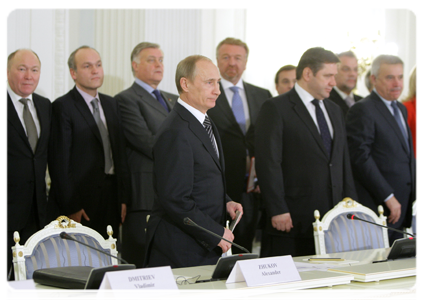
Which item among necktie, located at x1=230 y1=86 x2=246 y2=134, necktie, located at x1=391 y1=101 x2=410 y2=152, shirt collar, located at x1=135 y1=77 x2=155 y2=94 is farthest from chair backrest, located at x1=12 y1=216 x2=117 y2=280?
necktie, located at x1=391 y1=101 x2=410 y2=152

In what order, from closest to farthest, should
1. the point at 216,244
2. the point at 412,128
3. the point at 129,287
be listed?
the point at 129,287 → the point at 216,244 → the point at 412,128

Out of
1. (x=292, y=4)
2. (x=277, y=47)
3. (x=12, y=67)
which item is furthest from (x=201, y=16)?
(x=12, y=67)

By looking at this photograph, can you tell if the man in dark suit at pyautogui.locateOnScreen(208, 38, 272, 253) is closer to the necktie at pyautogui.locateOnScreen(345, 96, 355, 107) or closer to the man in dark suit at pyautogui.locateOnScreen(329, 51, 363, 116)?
the man in dark suit at pyautogui.locateOnScreen(329, 51, 363, 116)

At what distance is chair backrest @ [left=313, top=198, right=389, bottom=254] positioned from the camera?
2895mm

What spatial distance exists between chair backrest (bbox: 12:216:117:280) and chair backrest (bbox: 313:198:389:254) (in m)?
1.10

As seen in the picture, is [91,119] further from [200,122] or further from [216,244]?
[216,244]

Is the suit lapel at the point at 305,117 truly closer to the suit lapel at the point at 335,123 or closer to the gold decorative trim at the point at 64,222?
the suit lapel at the point at 335,123

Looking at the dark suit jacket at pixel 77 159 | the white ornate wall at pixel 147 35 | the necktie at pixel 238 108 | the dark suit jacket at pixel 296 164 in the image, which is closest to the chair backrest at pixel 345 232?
the dark suit jacket at pixel 296 164

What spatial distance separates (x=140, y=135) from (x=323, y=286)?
2066 mm

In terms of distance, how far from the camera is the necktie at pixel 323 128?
3451mm

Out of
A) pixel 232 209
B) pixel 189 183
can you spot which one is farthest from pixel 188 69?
pixel 232 209

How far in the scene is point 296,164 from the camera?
3.38 meters

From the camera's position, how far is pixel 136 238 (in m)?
3.71

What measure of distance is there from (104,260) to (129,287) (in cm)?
82
